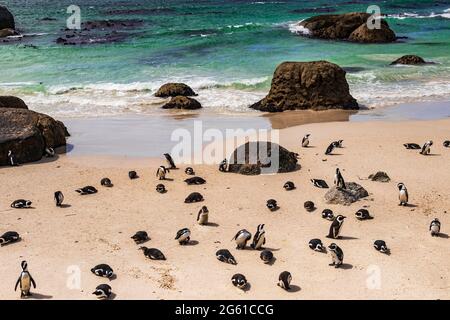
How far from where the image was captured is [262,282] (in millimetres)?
11312

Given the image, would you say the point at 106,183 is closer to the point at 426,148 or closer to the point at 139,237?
the point at 139,237

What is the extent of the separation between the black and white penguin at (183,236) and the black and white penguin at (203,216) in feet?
3.12

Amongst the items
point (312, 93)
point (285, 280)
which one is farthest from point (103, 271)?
point (312, 93)

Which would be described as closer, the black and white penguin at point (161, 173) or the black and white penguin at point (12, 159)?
the black and white penguin at point (161, 173)

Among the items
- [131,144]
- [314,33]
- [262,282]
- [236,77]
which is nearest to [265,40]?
[314,33]

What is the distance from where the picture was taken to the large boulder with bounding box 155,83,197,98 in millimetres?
29141

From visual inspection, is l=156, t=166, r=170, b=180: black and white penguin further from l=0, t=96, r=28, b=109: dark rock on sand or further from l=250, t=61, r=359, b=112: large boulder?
l=250, t=61, r=359, b=112: large boulder

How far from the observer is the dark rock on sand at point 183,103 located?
87.8 feet

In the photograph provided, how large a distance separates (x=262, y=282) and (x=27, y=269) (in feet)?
14.6

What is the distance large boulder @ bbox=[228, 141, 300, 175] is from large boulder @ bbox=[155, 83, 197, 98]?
11936mm

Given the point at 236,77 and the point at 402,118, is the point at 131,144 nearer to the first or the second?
the point at 402,118

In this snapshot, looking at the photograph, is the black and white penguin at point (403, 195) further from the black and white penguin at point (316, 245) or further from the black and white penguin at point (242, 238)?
the black and white penguin at point (242, 238)

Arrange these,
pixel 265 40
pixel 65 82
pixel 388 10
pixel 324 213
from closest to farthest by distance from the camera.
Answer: pixel 324 213, pixel 65 82, pixel 265 40, pixel 388 10

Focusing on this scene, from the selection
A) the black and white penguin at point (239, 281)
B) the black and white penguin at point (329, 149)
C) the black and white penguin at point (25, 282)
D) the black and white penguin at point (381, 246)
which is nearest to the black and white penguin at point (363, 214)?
the black and white penguin at point (381, 246)
